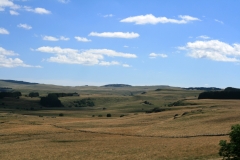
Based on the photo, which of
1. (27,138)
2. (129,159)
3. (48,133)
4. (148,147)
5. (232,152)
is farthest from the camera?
(48,133)

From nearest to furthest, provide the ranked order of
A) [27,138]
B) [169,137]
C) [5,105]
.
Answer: [169,137], [27,138], [5,105]

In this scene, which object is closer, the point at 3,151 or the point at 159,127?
the point at 3,151

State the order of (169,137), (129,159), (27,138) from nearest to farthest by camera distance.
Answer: (129,159), (169,137), (27,138)

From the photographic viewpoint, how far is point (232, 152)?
33719 millimetres

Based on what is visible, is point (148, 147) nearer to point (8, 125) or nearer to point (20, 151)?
point (20, 151)

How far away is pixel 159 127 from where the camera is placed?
8438cm

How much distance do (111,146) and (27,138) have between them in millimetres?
23553

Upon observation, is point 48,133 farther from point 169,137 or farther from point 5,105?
point 5,105

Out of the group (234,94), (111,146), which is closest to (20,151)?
(111,146)

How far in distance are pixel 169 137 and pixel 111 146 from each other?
47.1 ft

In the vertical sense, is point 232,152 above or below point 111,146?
above

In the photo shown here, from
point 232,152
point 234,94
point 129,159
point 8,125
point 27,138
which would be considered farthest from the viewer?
point 234,94

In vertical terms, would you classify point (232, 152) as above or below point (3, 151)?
above

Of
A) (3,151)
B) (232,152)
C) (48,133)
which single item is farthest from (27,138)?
(232,152)
